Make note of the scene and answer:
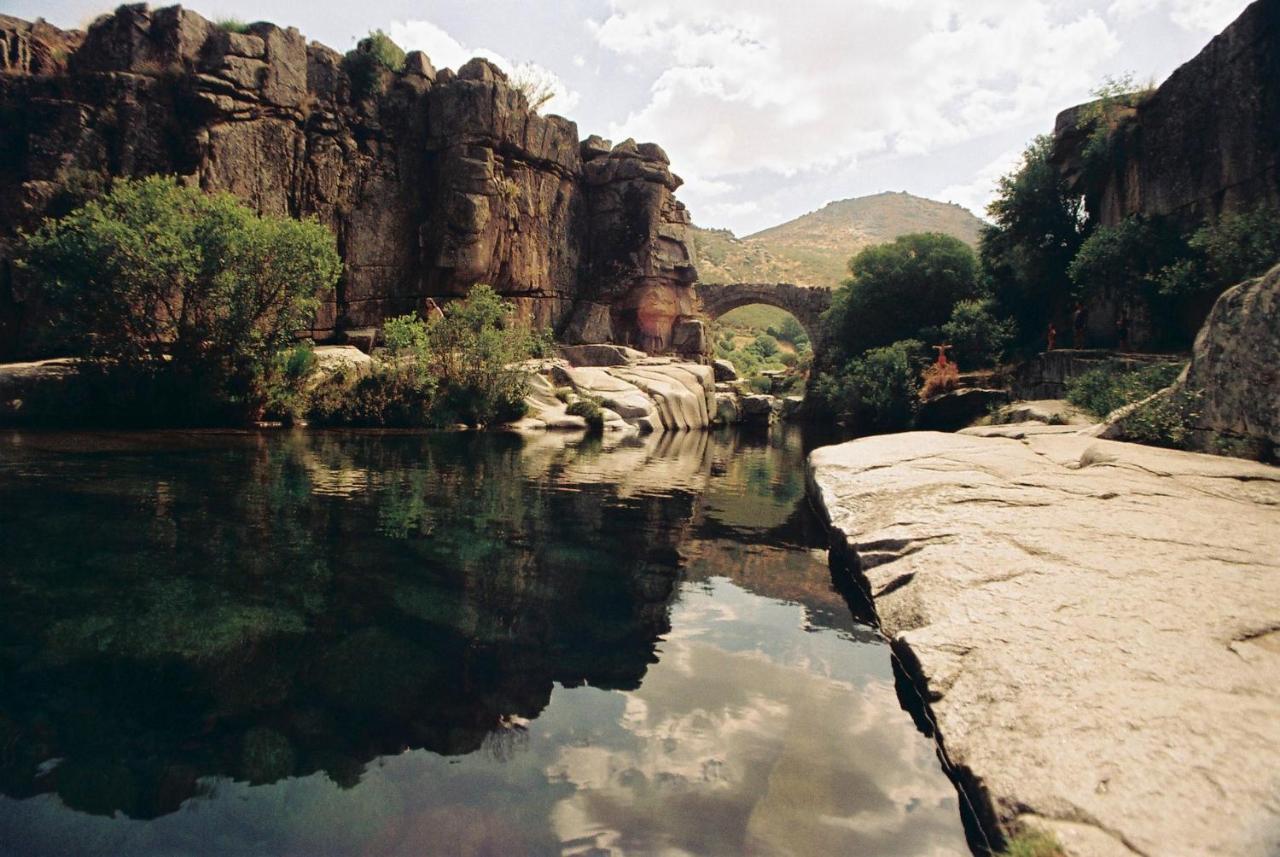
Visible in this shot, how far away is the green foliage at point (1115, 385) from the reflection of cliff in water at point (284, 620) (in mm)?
10908

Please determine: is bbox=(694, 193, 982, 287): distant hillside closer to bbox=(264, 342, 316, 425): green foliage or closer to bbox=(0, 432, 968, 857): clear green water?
bbox=(264, 342, 316, 425): green foliage

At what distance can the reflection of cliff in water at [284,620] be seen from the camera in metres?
3.33

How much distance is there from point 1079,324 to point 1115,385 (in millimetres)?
10023

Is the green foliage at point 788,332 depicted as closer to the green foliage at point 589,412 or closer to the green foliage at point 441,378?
the green foliage at point 589,412

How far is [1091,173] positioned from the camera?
82.4ft

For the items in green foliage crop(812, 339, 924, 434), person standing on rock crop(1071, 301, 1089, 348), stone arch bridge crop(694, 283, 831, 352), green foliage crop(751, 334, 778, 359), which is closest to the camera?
person standing on rock crop(1071, 301, 1089, 348)

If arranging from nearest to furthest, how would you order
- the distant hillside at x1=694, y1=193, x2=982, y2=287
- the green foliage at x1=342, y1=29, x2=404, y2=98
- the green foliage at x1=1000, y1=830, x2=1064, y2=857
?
1. the green foliage at x1=1000, y1=830, x2=1064, y2=857
2. the green foliage at x1=342, y1=29, x2=404, y2=98
3. the distant hillside at x1=694, y1=193, x2=982, y2=287

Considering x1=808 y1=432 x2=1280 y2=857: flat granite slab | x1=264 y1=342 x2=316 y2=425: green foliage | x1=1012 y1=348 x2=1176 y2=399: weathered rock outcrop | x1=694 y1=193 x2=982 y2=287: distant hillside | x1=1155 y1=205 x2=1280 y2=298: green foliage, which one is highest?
x1=694 y1=193 x2=982 y2=287: distant hillside

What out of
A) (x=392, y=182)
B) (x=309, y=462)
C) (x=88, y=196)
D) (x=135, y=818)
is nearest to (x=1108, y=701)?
(x=135, y=818)

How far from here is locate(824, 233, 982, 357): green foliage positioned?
1353 inches

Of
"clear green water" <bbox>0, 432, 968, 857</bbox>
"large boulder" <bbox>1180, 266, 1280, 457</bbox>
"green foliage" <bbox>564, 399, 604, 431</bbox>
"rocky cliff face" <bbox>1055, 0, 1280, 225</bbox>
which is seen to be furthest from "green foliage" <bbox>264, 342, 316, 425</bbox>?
"rocky cliff face" <bbox>1055, 0, 1280, 225</bbox>

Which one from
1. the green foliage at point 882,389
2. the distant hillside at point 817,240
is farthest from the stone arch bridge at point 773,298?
the green foliage at point 882,389

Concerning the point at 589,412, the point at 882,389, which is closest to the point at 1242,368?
the point at 589,412

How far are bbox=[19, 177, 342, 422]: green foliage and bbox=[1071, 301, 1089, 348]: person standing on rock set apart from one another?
25.3m
